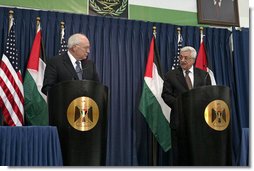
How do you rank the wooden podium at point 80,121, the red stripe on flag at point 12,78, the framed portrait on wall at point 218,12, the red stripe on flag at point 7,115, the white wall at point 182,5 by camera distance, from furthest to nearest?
the framed portrait on wall at point 218,12 → the white wall at point 182,5 → the red stripe on flag at point 12,78 → the red stripe on flag at point 7,115 → the wooden podium at point 80,121

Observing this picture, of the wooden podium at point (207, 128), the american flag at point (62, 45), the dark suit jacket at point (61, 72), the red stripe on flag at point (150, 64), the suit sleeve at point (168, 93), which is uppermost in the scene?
the american flag at point (62, 45)

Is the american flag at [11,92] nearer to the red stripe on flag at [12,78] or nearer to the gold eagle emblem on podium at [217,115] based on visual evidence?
the red stripe on flag at [12,78]

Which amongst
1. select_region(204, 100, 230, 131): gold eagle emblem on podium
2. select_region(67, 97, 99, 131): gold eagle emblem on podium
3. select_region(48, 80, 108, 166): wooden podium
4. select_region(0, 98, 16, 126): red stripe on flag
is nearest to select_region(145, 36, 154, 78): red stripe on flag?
select_region(0, 98, 16, 126): red stripe on flag

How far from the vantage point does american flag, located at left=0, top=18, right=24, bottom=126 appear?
4270mm

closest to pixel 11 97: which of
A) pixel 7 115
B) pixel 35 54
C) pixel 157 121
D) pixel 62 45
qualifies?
pixel 7 115

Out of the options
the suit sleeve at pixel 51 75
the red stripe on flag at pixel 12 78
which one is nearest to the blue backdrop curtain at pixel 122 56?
the red stripe on flag at pixel 12 78

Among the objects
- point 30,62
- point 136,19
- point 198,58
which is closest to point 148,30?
point 136,19

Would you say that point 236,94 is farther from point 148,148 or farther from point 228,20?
point 148,148

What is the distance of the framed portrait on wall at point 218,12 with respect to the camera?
5723 millimetres

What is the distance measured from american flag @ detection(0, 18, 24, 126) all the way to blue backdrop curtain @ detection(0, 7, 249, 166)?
24 cm

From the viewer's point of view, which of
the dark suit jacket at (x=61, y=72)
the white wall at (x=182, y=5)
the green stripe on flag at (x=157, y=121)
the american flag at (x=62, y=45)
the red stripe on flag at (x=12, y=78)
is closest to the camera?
the dark suit jacket at (x=61, y=72)

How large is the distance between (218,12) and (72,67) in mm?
3143

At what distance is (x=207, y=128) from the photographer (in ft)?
10.00

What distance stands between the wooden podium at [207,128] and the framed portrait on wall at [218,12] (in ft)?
9.08
